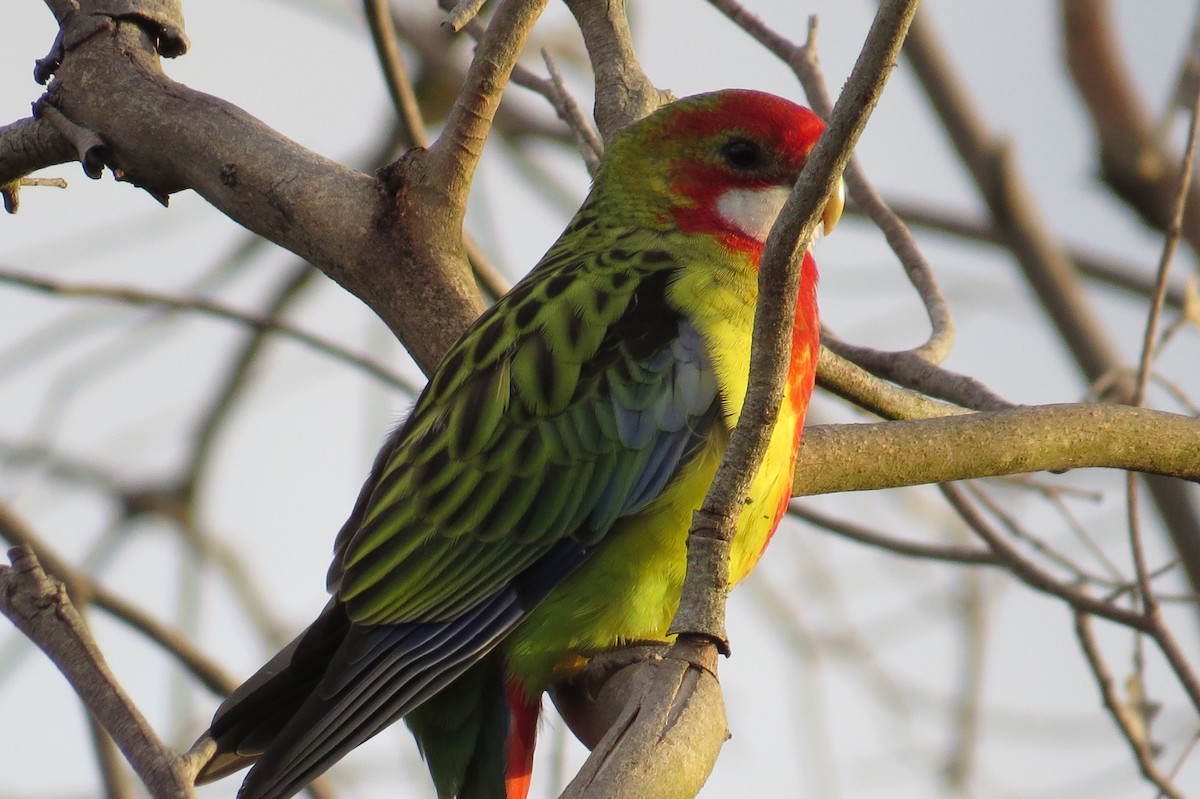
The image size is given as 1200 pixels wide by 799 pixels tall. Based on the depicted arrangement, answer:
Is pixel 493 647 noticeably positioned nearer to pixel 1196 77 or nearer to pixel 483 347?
pixel 483 347

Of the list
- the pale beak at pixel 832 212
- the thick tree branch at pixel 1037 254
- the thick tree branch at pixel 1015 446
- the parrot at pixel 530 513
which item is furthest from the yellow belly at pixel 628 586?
the thick tree branch at pixel 1037 254

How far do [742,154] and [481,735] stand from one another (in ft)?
6.08

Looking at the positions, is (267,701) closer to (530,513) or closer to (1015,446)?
(530,513)

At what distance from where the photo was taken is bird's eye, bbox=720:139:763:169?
4.14 metres

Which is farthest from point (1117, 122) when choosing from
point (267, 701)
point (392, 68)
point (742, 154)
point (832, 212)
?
point (267, 701)

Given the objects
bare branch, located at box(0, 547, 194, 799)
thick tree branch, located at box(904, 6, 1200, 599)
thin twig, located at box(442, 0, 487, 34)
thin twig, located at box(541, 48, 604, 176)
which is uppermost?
thick tree branch, located at box(904, 6, 1200, 599)

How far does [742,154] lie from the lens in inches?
164

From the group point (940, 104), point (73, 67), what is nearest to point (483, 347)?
point (73, 67)

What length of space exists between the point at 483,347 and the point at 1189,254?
18.0 feet

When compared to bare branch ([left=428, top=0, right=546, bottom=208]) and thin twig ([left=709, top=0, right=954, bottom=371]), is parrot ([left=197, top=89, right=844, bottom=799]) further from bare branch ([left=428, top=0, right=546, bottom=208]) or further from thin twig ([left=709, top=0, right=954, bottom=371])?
thin twig ([left=709, top=0, right=954, bottom=371])

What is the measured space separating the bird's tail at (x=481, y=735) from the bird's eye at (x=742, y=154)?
164cm

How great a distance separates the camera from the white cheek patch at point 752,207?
403 centimetres

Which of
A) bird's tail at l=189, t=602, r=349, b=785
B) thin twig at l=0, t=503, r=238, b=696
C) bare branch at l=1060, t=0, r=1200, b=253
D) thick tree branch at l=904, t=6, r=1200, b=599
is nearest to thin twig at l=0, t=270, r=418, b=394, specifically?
thin twig at l=0, t=503, r=238, b=696

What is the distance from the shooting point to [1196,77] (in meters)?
4.53
